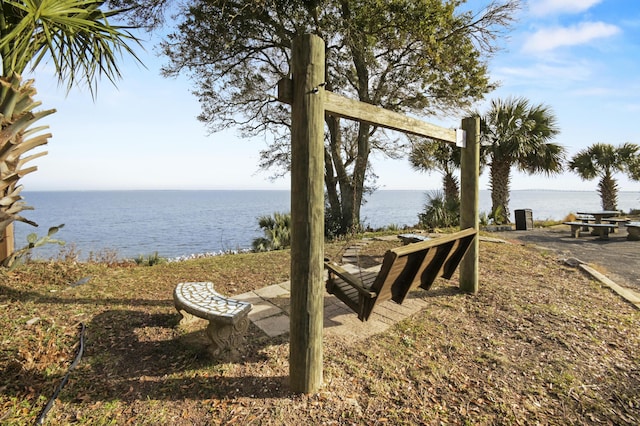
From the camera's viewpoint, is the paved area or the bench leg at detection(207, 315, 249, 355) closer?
the bench leg at detection(207, 315, 249, 355)

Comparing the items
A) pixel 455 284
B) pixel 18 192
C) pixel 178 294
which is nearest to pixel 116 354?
pixel 178 294

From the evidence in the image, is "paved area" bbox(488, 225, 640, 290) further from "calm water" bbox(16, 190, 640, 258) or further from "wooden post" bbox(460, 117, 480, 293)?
"calm water" bbox(16, 190, 640, 258)

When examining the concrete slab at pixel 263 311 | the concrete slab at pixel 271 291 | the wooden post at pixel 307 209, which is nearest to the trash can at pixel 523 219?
the concrete slab at pixel 271 291

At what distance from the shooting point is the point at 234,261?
626 centimetres

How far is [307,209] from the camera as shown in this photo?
7.23ft

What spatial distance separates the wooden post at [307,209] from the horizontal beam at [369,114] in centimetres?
9

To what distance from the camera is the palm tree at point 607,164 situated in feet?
46.3

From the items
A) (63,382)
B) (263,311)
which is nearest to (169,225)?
(263,311)

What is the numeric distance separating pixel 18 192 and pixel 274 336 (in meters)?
3.64

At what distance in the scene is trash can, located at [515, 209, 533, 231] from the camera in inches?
422

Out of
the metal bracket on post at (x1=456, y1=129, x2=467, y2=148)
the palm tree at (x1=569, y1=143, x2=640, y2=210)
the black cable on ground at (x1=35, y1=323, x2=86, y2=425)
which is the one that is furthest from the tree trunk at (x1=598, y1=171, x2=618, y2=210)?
the black cable on ground at (x1=35, y1=323, x2=86, y2=425)

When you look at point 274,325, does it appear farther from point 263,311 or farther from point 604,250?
point 604,250

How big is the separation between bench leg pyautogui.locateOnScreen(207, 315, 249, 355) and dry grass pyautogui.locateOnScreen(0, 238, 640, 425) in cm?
12

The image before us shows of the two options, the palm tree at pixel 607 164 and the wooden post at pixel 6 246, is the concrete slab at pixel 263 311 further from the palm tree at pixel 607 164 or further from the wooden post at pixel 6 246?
the palm tree at pixel 607 164
